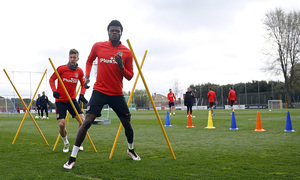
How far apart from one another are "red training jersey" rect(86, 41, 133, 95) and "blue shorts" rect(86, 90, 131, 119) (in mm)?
78

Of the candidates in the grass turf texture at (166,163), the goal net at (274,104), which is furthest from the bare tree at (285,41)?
the grass turf texture at (166,163)

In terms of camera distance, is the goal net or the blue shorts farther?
the goal net

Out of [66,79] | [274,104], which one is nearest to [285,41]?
[274,104]

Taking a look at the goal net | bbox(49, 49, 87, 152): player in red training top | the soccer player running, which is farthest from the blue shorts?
the goal net

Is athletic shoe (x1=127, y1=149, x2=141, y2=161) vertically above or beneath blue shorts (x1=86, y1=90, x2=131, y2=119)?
beneath

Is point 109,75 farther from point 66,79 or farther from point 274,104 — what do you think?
point 274,104

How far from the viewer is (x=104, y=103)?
16.7ft

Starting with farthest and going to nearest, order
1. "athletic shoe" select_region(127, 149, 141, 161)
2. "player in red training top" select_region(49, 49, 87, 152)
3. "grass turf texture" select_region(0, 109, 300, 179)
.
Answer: "player in red training top" select_region(49, 49, 87, 152), "athletic shoe" select_region(127, 149, 141, 161), "grass turf texture" select_region(0, 109, 300, 179)

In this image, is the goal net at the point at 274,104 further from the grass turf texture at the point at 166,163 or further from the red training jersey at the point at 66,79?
the red training jersey at the point at 66,79

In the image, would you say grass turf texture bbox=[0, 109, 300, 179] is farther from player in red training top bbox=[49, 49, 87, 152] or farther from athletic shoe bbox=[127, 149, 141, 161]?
player in red training top bbox=[49, 49, 87, 152]

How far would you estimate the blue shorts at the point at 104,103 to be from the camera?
503 cm

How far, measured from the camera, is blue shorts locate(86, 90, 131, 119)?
5.03m

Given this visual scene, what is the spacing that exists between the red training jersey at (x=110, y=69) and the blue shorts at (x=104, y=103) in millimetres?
78

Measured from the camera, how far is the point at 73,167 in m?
4.87
